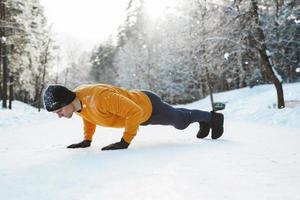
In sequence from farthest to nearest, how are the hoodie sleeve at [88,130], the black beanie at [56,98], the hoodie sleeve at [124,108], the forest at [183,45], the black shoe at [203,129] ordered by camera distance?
the forest at [183,45], the black shoe at [203,129], the hoodie sleeve at [88,130], the hoodie sleeve at [124,108], the black beanie at [56,98]

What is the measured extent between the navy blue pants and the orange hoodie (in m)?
0.23

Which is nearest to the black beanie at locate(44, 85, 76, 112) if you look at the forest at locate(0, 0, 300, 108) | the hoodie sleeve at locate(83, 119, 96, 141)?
the hoodie sleeve at locate(83, 119, 96, 141)

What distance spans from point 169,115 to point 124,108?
0.73m

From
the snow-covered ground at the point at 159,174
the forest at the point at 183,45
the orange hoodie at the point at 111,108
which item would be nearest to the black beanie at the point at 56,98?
the orange hoodie at the point at 111,108

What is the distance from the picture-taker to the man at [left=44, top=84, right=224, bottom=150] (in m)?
3.61

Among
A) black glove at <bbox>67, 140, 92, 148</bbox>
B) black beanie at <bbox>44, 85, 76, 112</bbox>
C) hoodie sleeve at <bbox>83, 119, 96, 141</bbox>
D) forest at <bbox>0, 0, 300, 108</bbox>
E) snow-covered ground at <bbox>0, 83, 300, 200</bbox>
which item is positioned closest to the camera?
snow-covered ground at <bbox>0, 83, 300, 200</bbox>

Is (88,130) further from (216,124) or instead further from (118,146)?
(216,124)

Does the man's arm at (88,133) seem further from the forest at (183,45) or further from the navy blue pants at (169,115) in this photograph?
the forest at (183,45)

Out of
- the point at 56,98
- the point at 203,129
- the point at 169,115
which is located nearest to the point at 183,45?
the point at 203,129

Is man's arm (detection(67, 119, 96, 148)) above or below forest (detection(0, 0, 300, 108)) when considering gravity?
below

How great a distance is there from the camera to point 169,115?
4238 mm

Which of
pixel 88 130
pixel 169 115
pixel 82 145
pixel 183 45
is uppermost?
pixel 183 45

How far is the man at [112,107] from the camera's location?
361cm

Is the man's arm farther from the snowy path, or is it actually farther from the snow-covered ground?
the snowy path
